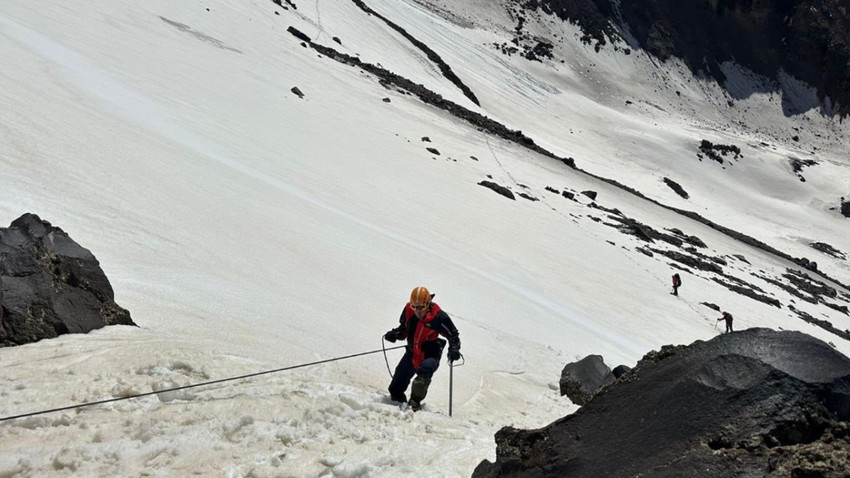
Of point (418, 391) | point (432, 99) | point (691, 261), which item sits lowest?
point (418, 391)

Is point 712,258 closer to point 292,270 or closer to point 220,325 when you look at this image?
point 292,270

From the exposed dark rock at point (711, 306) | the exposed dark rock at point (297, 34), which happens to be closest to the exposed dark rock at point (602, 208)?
the exposed dark rock at point (711, 306)

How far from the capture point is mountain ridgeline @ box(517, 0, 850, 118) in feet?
267

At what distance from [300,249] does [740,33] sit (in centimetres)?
9889

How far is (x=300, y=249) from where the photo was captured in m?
10.2

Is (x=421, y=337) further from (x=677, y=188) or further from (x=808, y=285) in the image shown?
(x=677, y=188)

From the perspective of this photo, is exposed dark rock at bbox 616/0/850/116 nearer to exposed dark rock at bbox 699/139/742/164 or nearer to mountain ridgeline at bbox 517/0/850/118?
mountain ridgeline at bbox 517/0/850/118

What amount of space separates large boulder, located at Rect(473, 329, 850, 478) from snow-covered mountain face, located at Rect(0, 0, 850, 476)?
106 centimetres

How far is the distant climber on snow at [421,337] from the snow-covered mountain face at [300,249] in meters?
0.38

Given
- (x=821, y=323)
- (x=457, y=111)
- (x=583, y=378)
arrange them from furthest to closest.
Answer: (x=457, y=111), (x=821, y=323), (x=583, y=378)

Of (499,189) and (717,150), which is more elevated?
(717,150)

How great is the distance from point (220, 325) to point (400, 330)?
185cm

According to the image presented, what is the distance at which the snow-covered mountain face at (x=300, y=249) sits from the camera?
4.42 metres

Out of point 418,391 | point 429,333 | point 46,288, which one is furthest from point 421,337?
point 46,288
